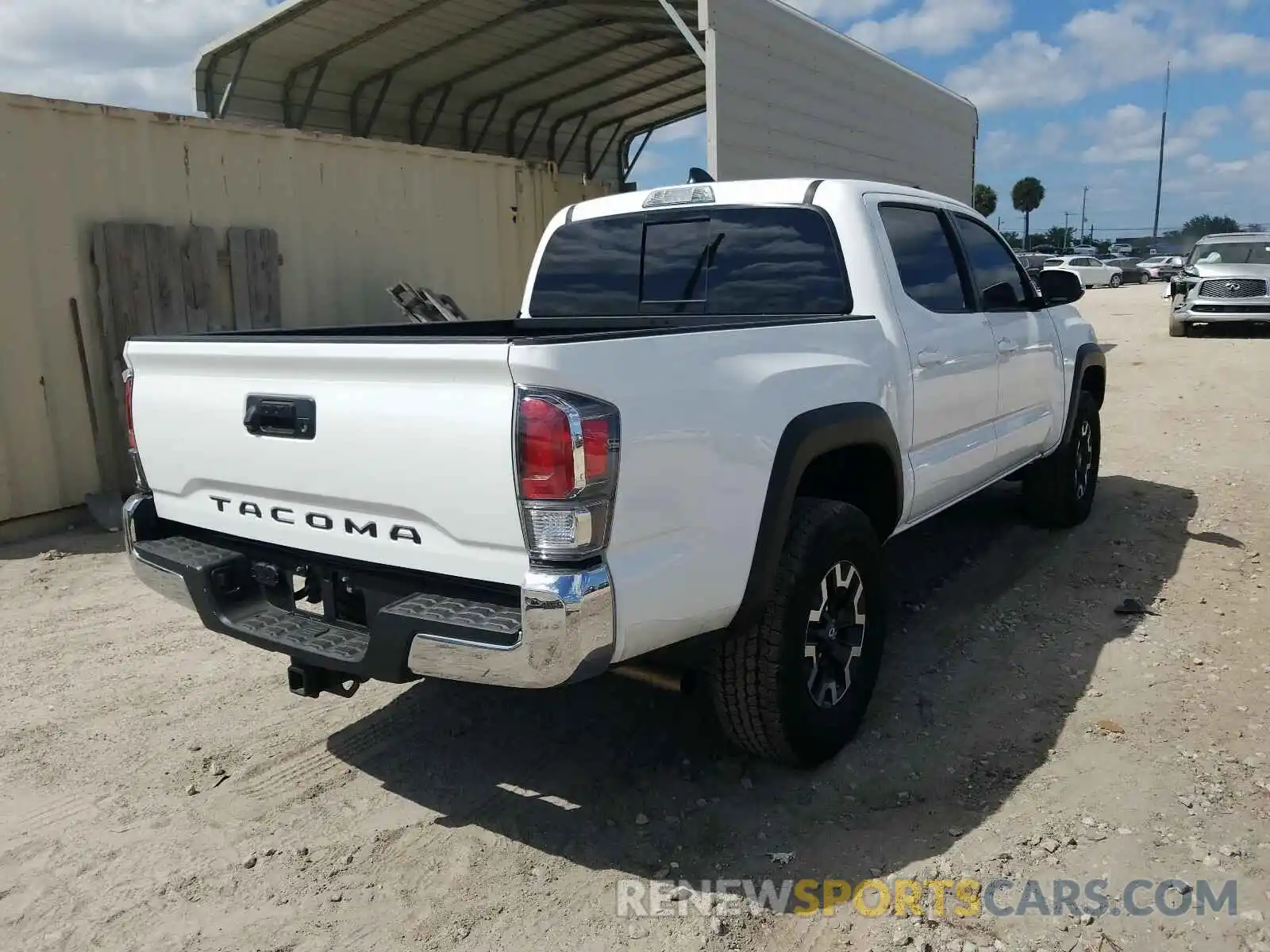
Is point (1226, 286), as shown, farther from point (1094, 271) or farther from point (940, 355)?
point (1094, 271)

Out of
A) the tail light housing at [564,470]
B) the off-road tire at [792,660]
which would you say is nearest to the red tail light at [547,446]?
the tail light housing at [564,470]

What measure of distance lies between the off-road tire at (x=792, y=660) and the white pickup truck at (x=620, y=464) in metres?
0.01

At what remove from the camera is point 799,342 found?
325 centimetres

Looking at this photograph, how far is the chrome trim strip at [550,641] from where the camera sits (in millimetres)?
2443

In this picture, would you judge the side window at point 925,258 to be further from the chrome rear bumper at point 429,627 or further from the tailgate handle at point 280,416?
the tailgate handle at point 280,416

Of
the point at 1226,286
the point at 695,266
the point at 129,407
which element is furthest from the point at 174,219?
the point at 1226,286

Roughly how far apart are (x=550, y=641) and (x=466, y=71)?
41.1 feet

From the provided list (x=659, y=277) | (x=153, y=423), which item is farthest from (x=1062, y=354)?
(x=153, y=423)

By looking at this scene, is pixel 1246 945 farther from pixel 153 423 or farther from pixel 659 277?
pixel 153 423

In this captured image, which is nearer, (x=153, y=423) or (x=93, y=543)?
(x=153, y=423)

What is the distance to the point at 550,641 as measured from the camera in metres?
2.46

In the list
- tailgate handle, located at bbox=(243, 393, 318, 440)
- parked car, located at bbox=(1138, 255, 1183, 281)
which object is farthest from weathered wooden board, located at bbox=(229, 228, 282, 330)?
parked car, located at bbox=(1138, 255, 1183, 281)

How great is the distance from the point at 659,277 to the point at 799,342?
3.98ft

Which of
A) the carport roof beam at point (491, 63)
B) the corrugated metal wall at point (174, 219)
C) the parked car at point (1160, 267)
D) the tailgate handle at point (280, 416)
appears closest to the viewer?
the tailgate handle at point (280, 416)
